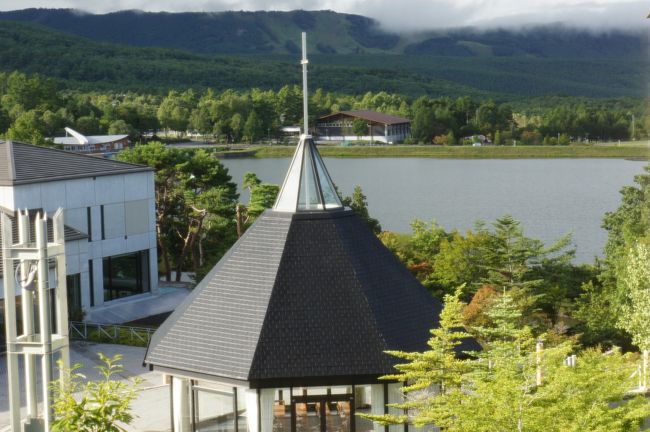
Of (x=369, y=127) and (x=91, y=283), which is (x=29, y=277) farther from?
(x=369, y=127)

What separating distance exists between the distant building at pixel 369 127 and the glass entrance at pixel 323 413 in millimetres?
67124

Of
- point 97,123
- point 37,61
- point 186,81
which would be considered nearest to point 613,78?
point 186,81

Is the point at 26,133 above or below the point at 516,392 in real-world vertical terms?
above

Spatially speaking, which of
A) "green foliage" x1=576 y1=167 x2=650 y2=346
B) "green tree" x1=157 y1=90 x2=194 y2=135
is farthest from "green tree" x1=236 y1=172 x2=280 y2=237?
"green tree" x1=157 y1=90 x2=194 y2=135

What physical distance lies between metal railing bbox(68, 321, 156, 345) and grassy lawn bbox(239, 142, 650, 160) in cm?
4948

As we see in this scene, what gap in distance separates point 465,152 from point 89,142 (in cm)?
2589

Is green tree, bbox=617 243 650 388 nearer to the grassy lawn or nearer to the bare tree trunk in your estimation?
the bare tree trunk

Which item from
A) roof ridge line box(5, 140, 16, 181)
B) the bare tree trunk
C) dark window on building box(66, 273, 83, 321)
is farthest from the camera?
the bare tree trunk

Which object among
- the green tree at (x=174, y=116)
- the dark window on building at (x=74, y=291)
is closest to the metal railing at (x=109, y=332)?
the dark window on building at (x=74, y=291)

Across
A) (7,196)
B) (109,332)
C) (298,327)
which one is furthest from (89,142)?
(298,327)

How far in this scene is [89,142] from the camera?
58.1 meters

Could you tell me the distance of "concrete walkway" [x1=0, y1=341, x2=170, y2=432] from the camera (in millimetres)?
13680

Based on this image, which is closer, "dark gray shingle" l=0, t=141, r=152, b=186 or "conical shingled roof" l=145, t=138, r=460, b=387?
"conical shingled roof" l=145, t=138, r=460, b=387

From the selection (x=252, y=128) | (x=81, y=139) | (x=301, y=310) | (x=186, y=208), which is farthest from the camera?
(x=252, y=128)
